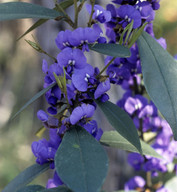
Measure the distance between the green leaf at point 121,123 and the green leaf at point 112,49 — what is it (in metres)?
0.10

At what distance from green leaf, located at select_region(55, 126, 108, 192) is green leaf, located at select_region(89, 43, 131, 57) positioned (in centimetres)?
15

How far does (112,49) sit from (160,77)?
0.11m

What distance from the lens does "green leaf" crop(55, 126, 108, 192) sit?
477 millimetres

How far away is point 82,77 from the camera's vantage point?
0.63 m

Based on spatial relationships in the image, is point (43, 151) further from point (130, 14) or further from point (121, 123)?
point (130, 14)

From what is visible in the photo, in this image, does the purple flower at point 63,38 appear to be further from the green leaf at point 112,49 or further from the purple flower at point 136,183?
the purple flower at point 136,183

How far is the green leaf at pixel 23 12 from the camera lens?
623mm

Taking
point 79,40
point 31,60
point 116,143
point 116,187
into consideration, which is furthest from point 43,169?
point 31,60

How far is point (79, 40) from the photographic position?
2.02ft

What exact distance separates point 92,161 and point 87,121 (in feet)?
0.44

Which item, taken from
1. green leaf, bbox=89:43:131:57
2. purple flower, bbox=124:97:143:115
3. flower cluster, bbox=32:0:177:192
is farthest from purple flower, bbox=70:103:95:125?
purple flower, bbox=124:97:143:115

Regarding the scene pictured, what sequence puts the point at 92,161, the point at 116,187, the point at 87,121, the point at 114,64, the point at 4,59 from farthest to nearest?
the point at 4,59 < the point at 116,187 < the point at 114,64 < the point at 87,121 < the point at 92,161

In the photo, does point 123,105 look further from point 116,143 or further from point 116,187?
point 116,187

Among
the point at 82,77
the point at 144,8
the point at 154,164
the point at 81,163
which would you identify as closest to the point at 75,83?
the point at 82,77
